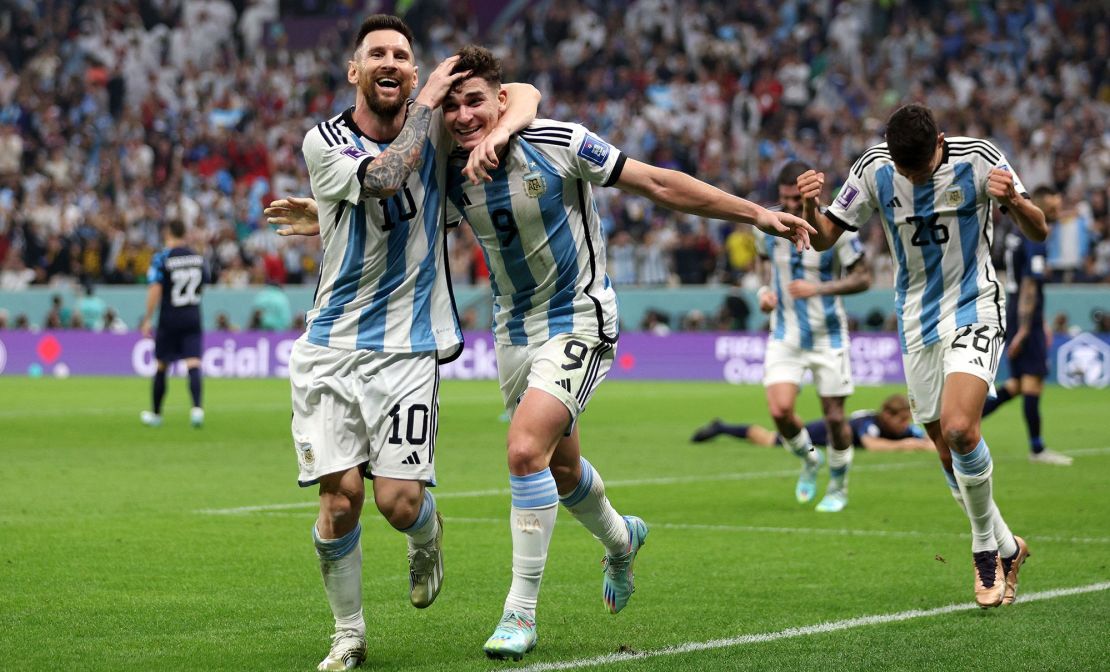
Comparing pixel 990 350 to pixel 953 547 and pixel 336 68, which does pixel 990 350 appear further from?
pixel 336 68

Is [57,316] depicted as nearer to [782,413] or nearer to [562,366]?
[782,413]

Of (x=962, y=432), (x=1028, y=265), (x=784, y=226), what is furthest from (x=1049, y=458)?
(x=784, y=226)

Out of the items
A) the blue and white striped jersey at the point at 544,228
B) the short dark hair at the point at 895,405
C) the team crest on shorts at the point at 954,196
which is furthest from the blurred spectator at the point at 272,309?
the blue and white striped jersey at the point at 544,228

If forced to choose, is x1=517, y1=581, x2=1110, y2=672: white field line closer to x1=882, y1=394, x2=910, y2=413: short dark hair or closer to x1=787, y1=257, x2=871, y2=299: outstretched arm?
x1=787, y1=257, x2=871, y2=299: outstretched arm

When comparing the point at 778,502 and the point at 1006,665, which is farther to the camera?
the point at 778,502

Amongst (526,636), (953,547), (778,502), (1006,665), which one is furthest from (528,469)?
(778,502)

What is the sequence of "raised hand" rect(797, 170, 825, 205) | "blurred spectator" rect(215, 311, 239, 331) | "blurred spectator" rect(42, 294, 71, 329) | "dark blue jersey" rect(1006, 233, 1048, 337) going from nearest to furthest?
1. "raised hand" rect(797, 170, 825, 205)
2. "dark blue jersey" rect(1006, 233, 1048, 337)
3. "blurred spectator" rect(215, 311, 239, 331)
4. "blurred spectator" rect(42, 294, 71, 329)

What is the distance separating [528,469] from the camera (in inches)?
233

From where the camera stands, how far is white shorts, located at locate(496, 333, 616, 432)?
609 cm

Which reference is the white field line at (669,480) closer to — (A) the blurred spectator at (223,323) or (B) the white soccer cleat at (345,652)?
(B) the white soccer cleat at (345,652)

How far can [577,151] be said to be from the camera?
236 inches

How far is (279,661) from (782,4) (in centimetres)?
2907

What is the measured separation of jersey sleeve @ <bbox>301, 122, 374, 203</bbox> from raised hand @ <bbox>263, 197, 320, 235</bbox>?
18.6 inches

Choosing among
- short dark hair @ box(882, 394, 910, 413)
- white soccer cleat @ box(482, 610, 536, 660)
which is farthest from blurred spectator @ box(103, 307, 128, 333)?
white soccer cleat @ box(482, 610, 536, 660)
